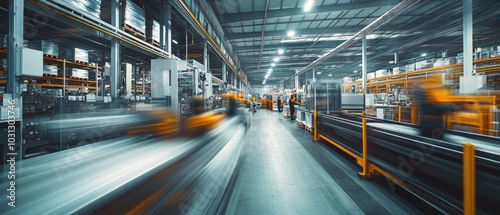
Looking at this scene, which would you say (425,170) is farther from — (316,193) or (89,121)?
(89,121)

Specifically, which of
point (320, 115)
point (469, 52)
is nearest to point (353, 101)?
point (320, 115)

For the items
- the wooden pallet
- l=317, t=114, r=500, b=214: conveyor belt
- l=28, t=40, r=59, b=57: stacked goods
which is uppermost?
the wooden pallet

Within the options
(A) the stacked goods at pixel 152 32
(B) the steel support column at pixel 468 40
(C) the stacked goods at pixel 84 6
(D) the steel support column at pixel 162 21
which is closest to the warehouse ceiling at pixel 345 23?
(B) the steel support column at pixel 468 40

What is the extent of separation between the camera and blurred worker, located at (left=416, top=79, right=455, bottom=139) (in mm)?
1938

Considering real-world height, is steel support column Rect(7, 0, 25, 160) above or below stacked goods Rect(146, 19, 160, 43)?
below

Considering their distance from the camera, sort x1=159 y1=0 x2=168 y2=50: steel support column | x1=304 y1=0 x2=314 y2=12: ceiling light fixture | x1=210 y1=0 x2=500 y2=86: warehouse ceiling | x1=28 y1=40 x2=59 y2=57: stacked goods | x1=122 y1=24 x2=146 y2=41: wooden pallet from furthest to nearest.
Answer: x1=210 y1=0 x2=500 y2=86: warehouse ceiling → x1=304 y1=0 x2=314 y2=12: ceiling light fixture → x1=159 y1=0 x2=168 y2=50: steel support column → x1=28 y1=40 x2=59 y2=57: stacked goods → x1=122 y1=24 x2=146 y2=41: wooden pallet

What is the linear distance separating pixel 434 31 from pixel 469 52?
4.44 metres

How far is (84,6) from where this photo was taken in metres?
2.88

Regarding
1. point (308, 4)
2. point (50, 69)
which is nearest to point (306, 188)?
point (308, 4)

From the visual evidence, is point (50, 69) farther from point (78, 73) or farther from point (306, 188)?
point (306, 188)

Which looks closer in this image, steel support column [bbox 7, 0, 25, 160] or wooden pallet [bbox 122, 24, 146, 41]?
steel support column [bbox 7, 0, 25, 160]

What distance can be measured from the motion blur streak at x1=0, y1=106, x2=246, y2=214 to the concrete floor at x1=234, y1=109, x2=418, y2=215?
912mm

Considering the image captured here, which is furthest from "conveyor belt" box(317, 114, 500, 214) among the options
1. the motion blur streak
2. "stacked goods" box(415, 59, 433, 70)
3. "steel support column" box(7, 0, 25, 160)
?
"stacked goods" box(415, 59, 433, 70)

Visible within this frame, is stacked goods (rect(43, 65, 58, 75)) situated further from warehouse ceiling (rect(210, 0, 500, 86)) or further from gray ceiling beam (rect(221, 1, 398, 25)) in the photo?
gray ceiling beam (rect(221, 1, 398, 25))
